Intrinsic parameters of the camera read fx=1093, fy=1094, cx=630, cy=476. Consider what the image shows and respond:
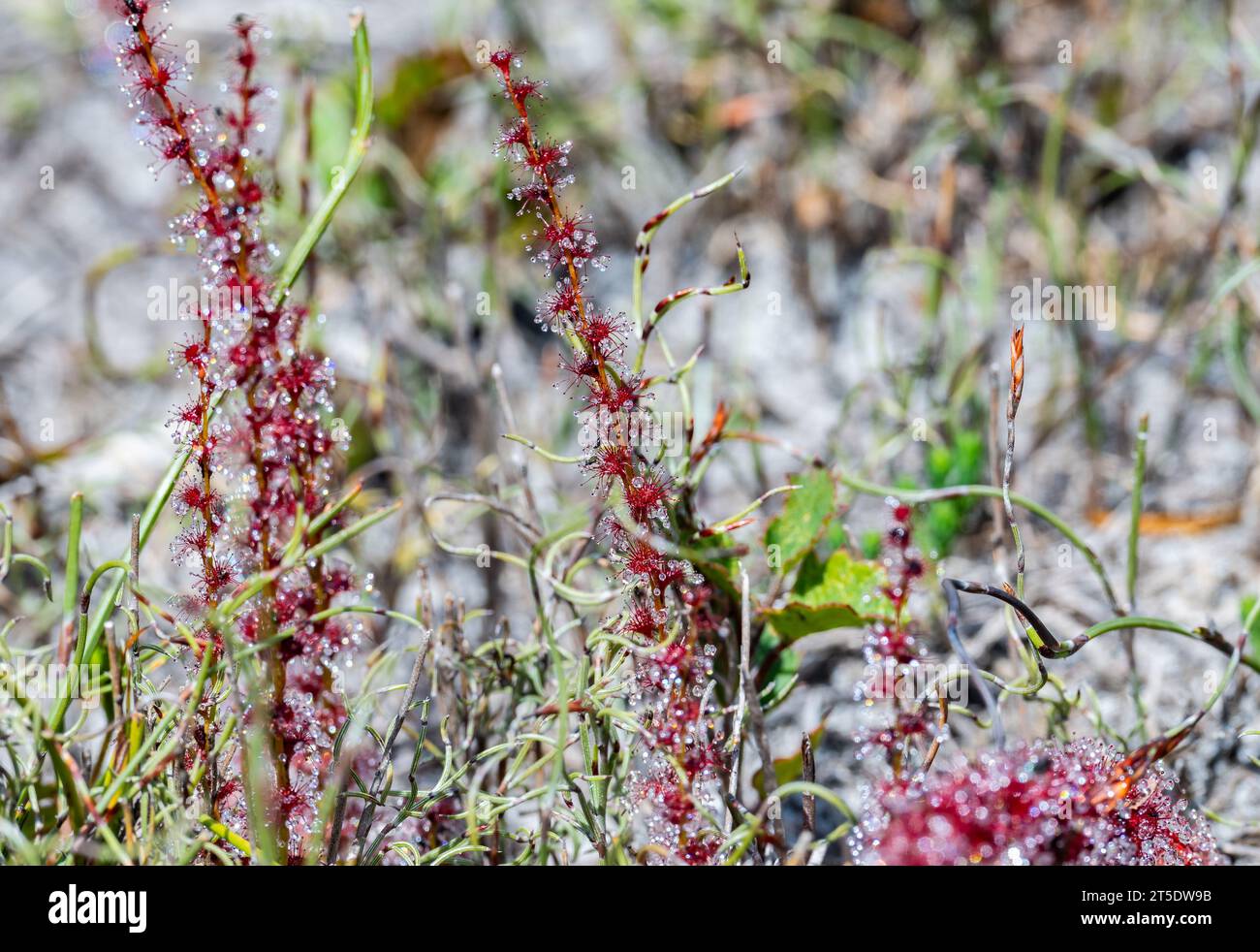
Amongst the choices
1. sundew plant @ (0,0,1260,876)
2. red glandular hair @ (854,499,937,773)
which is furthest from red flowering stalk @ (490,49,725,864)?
red glandular hair @ (854,499,937,773)

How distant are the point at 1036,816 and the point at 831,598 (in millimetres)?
351

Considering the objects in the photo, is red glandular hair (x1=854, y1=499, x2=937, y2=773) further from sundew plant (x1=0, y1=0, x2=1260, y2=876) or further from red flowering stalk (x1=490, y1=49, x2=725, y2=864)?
red flowering stalk (x1=490, y1=49, x2=725, y2=864)

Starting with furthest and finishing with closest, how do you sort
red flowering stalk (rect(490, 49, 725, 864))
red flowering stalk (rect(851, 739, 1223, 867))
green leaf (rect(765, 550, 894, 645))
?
green leaf (rect(765, 550, 894, 645))
red flowering stalk (rect(490, 49, 725, 864))
red flowering stalk (rect(851, 739, 1223, 867))

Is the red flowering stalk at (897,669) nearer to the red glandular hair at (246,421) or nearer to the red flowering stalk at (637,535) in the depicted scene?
the red flowering stalk at (637,535)

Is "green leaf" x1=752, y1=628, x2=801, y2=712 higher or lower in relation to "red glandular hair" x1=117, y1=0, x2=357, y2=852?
lower

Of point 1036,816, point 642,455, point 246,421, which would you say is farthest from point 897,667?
point 246,421

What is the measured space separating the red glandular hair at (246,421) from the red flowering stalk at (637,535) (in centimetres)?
20

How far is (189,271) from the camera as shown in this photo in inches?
87.5

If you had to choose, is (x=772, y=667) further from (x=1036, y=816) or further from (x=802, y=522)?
(x=1036, y=816)

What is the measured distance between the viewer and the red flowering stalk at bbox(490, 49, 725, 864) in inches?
34.1

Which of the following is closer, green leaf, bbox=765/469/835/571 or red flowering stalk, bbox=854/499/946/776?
red flowering stalk, bbox=854/499/946/776
